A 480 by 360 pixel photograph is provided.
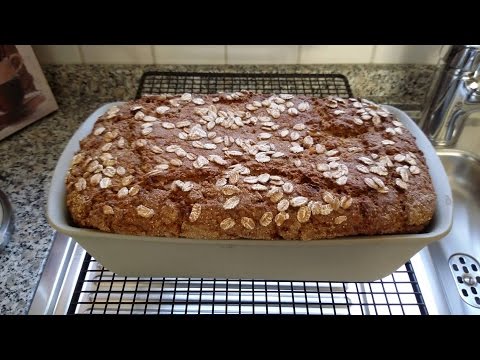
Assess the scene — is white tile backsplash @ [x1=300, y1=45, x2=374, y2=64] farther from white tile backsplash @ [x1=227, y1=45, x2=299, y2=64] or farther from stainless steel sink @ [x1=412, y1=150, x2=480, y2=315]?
stainless steel sink @ [x1=412, y1=150, x2=480, y2=315]

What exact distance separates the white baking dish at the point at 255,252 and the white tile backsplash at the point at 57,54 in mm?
481

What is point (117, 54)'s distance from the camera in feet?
4.02

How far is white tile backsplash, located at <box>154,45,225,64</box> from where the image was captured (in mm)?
1219

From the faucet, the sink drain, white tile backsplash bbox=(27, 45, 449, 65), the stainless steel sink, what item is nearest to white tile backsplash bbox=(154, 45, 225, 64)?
white tile backsplash bbox=(27, 45, 449, 65)

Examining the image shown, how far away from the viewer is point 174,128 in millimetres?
893

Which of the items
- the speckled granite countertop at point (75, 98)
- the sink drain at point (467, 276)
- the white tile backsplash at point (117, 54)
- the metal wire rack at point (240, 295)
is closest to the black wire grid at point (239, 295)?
the metal wire rack at point (240, 295)

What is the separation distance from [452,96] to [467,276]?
0.49m

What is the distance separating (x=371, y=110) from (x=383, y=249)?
0.34 meters

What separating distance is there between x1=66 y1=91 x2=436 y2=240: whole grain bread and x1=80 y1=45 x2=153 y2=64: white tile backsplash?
13.4 inches

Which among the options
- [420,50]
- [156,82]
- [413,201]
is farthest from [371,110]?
[156,82]
